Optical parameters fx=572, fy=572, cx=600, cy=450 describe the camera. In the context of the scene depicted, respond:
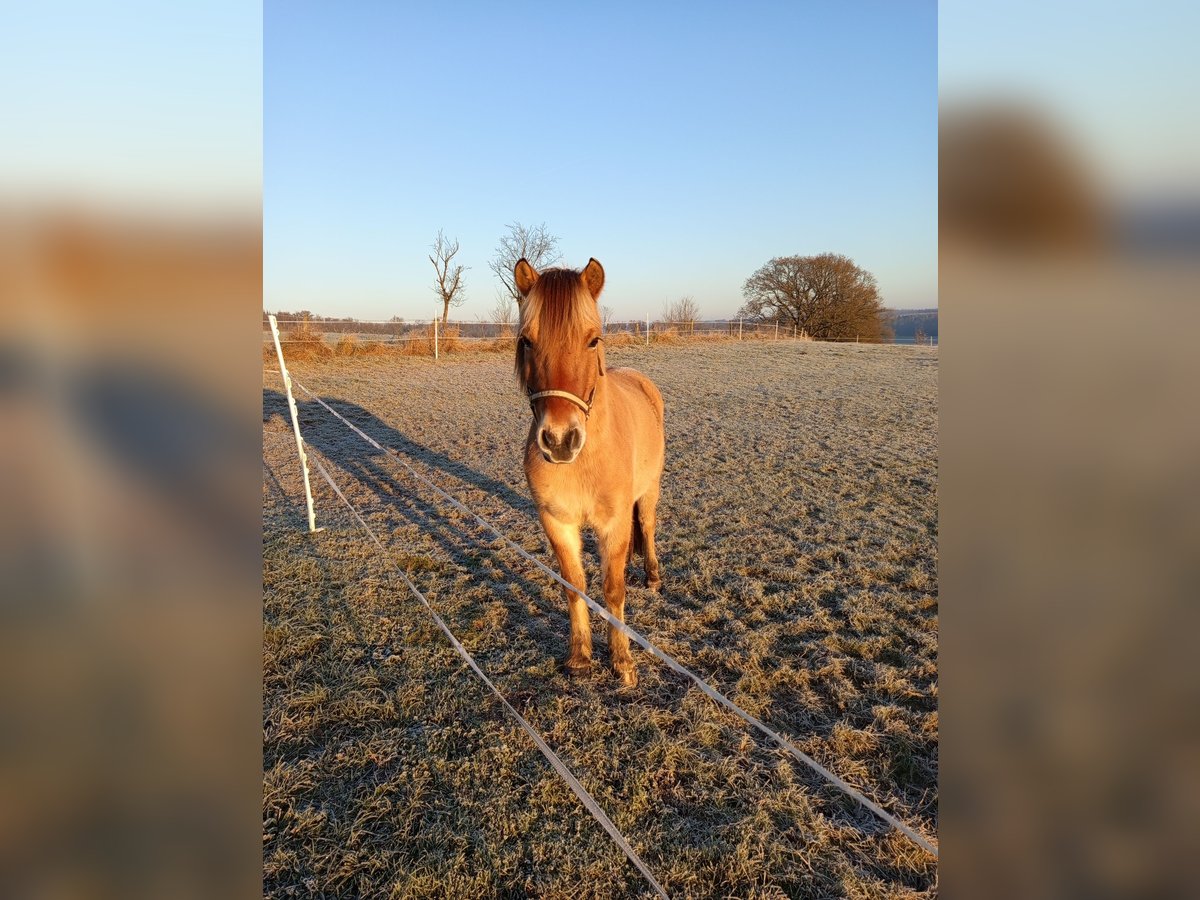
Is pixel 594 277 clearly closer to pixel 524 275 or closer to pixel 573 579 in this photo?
pixel 524 275

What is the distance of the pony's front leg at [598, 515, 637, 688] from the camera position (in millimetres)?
3098

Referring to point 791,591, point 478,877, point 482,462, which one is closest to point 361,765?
point 478,877

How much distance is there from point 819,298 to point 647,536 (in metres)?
31.7

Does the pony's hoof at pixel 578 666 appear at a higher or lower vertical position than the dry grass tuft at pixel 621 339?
lower

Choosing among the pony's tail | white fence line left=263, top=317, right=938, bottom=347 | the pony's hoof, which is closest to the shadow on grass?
the pony's hoof

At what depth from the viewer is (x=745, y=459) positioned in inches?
306

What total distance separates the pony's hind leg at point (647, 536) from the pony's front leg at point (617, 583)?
1.00 meters

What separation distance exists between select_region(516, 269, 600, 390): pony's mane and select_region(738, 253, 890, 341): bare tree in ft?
97.4

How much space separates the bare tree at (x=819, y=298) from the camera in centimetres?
2992
